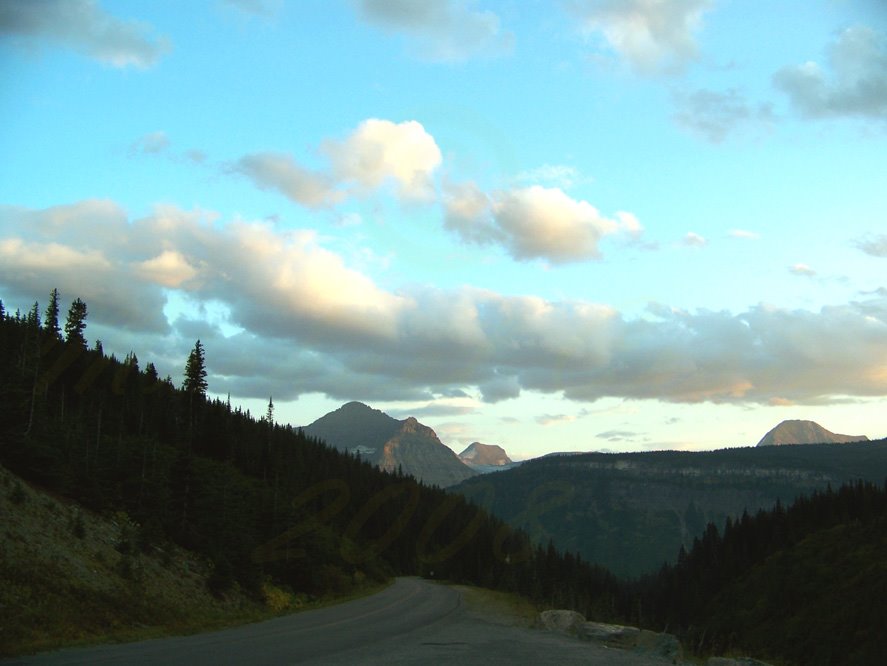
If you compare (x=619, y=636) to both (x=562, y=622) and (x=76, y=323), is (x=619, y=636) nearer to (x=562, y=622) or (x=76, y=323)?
(x=562, y=622)

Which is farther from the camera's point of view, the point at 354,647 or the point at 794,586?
the point at 794,586

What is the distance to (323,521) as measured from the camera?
115938 mm

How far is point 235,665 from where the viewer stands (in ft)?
55.6

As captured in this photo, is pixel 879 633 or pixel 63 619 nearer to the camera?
pixel 63 619

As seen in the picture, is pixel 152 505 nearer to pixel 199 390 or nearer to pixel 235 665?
pixel 235 665

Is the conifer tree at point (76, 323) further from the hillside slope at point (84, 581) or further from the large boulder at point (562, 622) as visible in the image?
the large boulder at point (562, 622)

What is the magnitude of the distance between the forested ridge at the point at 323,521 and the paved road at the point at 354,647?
7.72m

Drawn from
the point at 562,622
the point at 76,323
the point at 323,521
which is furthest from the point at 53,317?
the point at 562,622

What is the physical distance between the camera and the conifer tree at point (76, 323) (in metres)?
101

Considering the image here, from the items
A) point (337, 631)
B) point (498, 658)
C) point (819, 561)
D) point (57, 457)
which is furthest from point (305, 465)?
point (498, 658)

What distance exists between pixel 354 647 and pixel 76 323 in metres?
96.1

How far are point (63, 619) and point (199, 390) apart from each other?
78540 millimetres

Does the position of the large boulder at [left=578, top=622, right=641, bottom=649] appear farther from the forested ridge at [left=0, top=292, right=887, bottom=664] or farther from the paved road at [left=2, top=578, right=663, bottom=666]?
the forested ridge at [left=0, top=292, right=887, bottom=664]

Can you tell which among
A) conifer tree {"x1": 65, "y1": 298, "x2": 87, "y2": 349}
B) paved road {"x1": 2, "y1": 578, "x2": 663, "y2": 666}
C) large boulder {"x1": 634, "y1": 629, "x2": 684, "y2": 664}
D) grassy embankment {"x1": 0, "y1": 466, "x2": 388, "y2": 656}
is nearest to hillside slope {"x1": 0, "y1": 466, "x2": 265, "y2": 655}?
grassy embankment {"x1": 0, "y1": 466, "x2": 388, "y2": 656}
